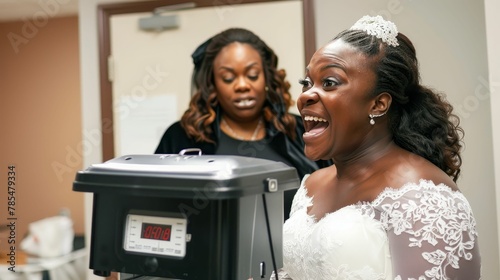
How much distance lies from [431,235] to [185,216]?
53 cm

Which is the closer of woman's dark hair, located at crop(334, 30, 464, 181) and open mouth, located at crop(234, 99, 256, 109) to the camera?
woman's dark hair, located at crop(334, 30, 464, 181)

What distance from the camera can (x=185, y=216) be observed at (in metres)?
1.06

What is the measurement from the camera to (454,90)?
2.68 metres

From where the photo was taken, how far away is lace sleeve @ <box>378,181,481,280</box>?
1244mm

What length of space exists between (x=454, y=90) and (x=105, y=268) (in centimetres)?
201

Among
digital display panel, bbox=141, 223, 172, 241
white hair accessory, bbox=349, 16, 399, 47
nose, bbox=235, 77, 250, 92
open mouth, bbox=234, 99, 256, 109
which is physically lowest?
digital display panel, bbox=141, 223, 172, 241

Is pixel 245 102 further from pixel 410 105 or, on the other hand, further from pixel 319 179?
pixel 410 105

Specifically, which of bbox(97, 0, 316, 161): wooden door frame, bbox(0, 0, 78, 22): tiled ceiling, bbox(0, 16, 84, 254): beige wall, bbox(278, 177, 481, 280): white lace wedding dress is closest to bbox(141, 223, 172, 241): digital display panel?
bbox(278, 177, 481, 280): white lace wedding dress

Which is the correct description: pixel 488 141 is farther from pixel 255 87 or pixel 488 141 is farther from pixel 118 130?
pixel 118 130

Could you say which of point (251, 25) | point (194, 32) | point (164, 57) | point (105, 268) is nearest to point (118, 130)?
point (164, 57)

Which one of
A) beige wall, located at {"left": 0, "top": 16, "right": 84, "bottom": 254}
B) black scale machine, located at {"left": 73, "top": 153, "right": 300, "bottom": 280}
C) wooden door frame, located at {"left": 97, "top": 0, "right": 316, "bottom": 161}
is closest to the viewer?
black scale machine, located at {"left": 73, "top": 153, "right": 300, "bottom": 280}

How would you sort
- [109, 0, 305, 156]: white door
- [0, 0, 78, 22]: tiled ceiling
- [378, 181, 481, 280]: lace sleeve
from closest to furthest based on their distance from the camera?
1. [378, 181, 481, 280]: lace sleeve
2. [109, 0, 305, 156]: white door
3. [0, 0, 78, 22]: tiled ceiling

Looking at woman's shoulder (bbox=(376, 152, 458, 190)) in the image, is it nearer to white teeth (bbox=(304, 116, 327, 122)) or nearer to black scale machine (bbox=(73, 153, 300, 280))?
white teeth (bbox=(304, 116, 327, 122))

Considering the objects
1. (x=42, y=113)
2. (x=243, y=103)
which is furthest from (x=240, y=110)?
(x=42, y=113)
